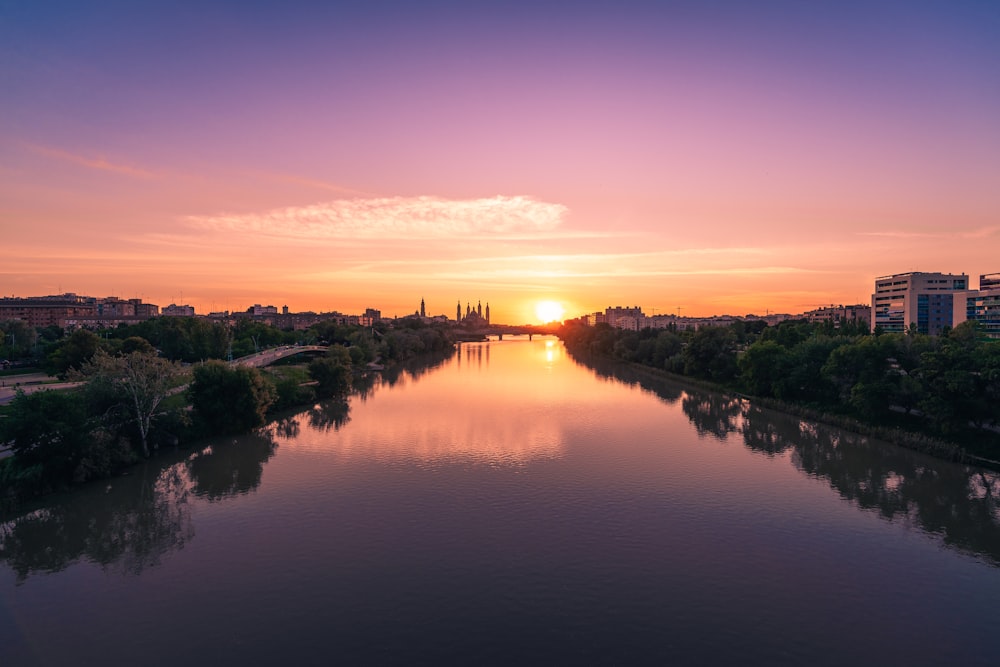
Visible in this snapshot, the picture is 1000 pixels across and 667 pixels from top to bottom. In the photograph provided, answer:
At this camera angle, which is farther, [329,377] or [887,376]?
[329,377]

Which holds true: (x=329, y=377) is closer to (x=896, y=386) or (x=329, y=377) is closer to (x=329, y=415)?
(x=329, y=415)

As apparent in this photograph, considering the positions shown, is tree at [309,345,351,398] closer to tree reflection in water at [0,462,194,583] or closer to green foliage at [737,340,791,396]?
tree reflection in water at [0,462,194,583]

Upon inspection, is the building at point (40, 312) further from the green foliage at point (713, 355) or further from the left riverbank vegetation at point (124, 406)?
the green foliage at point (713, 355)

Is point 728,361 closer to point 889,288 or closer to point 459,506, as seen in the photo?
point 459,506

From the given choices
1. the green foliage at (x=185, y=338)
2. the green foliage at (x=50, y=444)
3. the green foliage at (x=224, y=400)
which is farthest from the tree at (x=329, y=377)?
the green foliage at (x=185, y=338)

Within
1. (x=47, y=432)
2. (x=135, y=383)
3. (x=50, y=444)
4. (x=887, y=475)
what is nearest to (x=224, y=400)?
(x=135, y=383)
